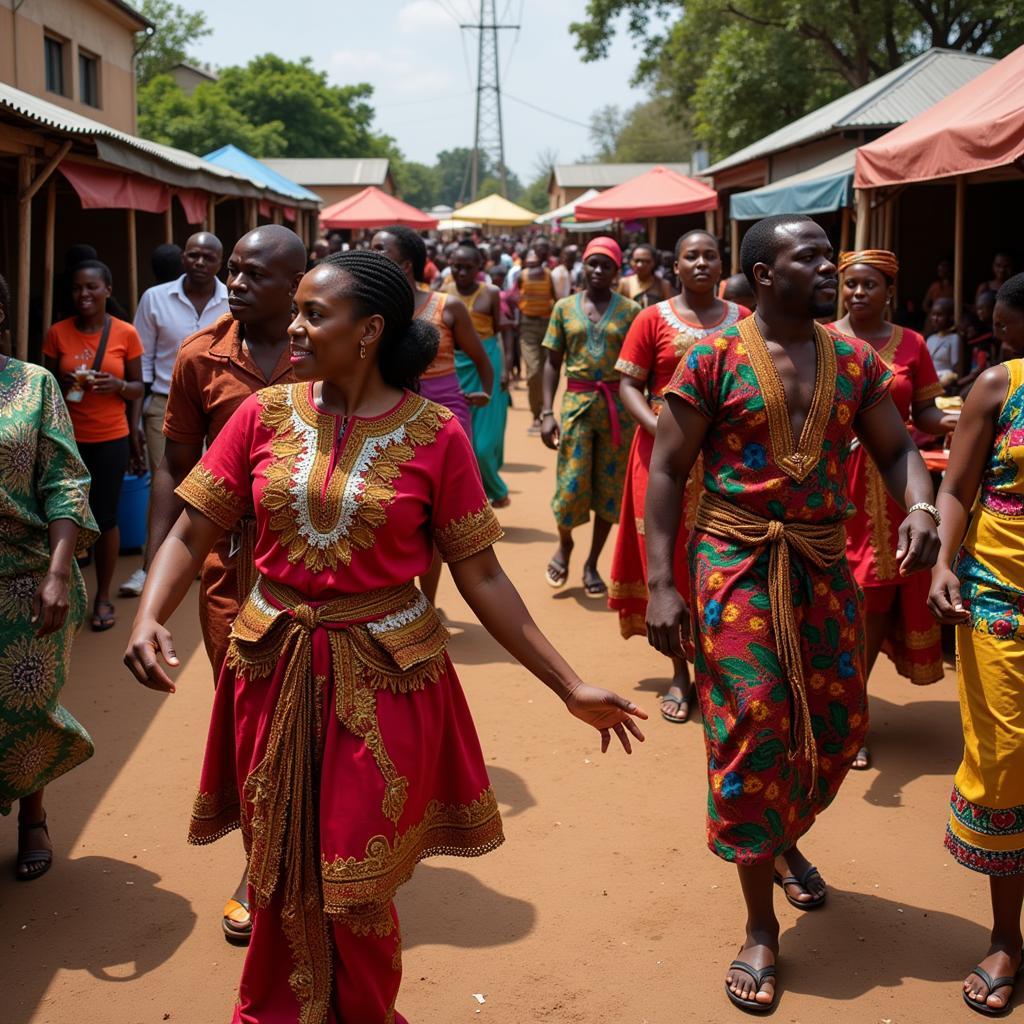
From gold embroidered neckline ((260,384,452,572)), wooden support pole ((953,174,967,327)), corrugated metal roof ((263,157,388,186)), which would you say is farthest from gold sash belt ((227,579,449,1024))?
corrugated metal roof ((263,157,388,186))

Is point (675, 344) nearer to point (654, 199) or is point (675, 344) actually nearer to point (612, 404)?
point (612, 404)

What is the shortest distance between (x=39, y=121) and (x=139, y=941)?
514cm

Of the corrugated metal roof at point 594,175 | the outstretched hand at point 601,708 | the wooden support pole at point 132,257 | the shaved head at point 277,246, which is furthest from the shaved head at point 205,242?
the corrugated metal roof at point 594,175

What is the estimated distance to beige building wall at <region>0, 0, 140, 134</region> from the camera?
17.9 metres

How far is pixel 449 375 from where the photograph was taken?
22.4ft

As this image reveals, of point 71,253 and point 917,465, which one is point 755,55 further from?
point 917,465

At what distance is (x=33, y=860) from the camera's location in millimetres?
4277

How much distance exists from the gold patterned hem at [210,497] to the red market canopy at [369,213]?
1866 cm

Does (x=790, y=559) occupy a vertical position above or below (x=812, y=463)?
below

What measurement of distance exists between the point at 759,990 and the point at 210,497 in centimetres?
198

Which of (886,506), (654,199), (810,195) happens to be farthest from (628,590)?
(654,199)

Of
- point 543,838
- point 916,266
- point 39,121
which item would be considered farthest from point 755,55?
point 543,838

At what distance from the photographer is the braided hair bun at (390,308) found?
2.89 meters

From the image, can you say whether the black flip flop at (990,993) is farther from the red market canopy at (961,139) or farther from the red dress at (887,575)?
the red market canopy at (961,139)
